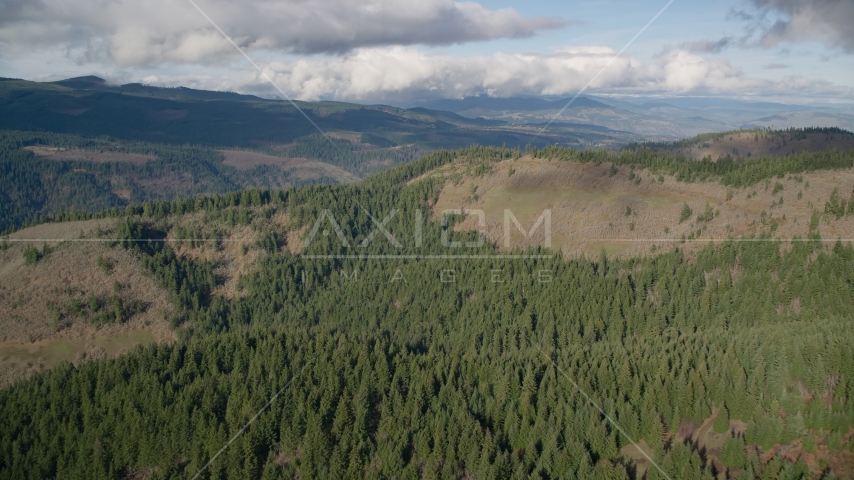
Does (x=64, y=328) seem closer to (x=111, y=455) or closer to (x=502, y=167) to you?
(x=111, y=455)

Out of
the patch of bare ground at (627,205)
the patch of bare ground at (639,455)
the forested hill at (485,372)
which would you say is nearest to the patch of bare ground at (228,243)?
the forested hill at (485,372)

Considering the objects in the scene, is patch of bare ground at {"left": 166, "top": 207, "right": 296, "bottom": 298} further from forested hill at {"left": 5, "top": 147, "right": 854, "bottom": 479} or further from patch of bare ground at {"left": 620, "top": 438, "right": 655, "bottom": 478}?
patch of bare ground at {"left": 620, "top": 438, "right": 655, "bottom": 478}

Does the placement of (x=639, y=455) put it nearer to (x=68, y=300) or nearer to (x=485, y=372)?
(x=485, y=372)

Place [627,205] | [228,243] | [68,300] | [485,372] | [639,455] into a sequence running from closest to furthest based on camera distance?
[639,455] < [485,372] < [68,300] < [627,205] < [228,243]

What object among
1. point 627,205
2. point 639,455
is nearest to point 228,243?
point 627,205

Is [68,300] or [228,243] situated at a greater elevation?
[228,243]

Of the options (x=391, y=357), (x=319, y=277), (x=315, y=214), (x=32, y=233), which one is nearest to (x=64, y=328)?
(x=32, y=233)
